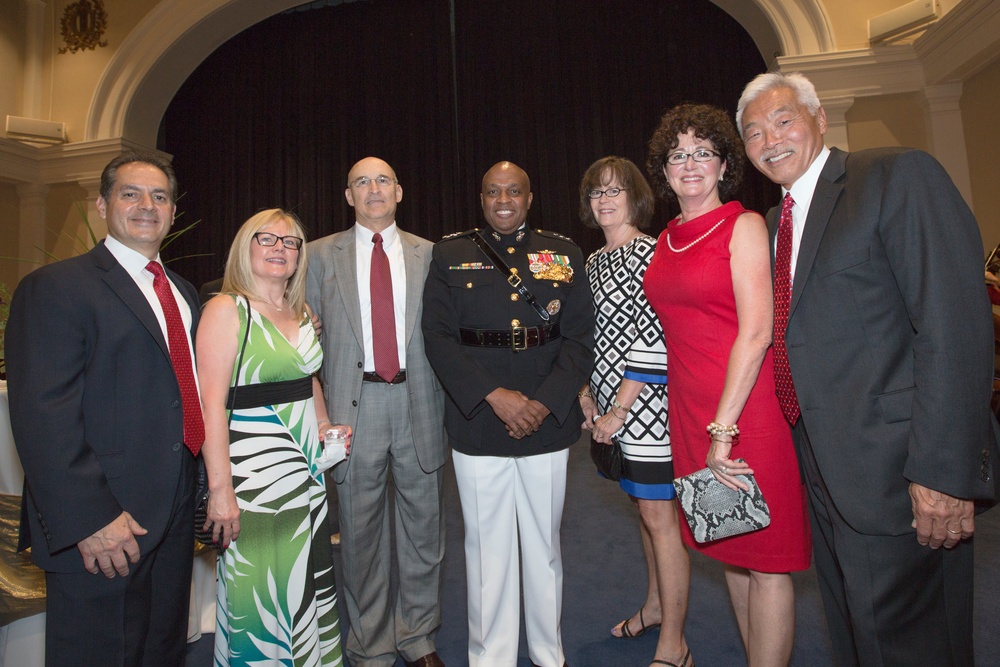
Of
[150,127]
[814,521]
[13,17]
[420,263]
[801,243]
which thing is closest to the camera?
[801,243]

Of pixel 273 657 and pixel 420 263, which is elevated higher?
pixel 420 263

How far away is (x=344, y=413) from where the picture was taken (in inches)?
81.4

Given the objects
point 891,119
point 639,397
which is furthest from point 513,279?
point 891,119

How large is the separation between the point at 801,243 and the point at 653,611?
161 cm

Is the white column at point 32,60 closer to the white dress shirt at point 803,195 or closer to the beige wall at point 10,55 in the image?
the beige wall at point 10,55

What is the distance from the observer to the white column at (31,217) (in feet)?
24.0

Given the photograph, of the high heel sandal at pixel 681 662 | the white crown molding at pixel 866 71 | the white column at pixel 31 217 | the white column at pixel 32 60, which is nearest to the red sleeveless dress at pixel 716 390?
the high heel sandal at pixel 681 662

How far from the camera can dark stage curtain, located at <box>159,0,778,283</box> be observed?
23.6ft

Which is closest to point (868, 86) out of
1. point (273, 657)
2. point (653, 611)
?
point (653, 611)

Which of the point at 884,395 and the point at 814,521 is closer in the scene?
the point at 884,395

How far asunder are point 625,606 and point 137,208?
2351 mm

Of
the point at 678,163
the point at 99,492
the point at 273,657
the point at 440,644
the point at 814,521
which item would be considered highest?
the point at 678,163

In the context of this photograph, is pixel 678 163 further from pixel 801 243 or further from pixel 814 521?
pixel 814 521

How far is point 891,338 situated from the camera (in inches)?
49.8
